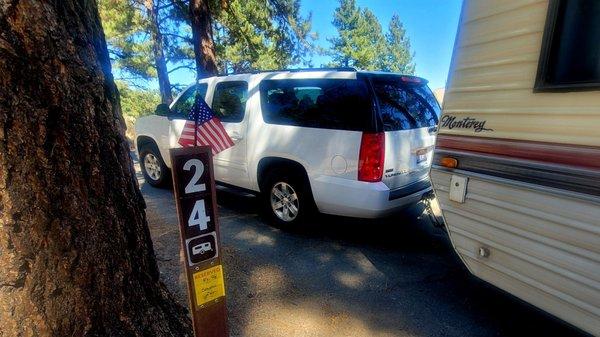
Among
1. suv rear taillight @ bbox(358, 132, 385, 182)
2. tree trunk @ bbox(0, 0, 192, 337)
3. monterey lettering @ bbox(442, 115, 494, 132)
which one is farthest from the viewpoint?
→ suv rear taillight @ bbox(358, 132, 385, 182)

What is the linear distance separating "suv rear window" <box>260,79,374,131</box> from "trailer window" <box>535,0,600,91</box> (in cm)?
172

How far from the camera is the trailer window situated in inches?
70.7

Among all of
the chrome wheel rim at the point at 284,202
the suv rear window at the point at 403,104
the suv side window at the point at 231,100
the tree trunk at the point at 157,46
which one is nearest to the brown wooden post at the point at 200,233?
the suv rear window at the point at 403,104

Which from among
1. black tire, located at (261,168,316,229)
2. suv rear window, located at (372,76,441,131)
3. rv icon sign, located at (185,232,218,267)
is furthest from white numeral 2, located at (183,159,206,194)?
black tire, located at (261,168,316,229)

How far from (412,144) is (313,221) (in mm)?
1519

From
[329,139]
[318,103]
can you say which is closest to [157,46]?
[318,103]

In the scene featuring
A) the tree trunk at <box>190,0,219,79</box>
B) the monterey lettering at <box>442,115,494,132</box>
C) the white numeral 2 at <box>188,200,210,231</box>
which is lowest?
the white numeral 2 at <box>188,200,210,231</box>

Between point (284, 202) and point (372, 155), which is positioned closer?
point (372, 155)

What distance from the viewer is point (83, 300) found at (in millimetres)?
1584

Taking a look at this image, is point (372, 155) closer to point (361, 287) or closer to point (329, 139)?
point (329, 139)

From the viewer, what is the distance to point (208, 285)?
1.74 meters

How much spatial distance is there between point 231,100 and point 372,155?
232 centimetres

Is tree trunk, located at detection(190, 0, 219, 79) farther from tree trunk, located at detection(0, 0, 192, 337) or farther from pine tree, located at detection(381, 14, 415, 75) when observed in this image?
pine tree, located at detection(381, 14, 415, 75)

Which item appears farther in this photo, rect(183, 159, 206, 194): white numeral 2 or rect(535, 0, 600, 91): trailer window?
rect(535, 0, 600, 91): trailer window
